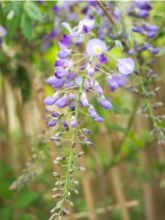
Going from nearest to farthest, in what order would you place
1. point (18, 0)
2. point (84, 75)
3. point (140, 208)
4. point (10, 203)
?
point (84, 75), point (18, 0), point (10, 203), point (140, 208)

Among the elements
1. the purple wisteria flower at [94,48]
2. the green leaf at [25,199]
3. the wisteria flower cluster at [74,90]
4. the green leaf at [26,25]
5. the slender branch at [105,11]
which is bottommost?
the green leaf at [25,199]

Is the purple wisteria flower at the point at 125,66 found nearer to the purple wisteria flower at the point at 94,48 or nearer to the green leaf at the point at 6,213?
the purple wisteria flower at the point at 94,48

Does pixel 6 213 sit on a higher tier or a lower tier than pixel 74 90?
lower

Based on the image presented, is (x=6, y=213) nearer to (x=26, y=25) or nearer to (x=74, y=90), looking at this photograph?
(x=26, y=25)

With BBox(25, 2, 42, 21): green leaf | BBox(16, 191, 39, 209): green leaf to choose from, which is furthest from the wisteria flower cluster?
BBox(16, 191, 39, 209): green leaf

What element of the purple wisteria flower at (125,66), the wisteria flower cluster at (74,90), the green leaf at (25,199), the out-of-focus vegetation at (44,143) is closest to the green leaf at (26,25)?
the out-of-focus vegetation at (44,143)

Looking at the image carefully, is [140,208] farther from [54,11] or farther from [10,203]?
[54,11]

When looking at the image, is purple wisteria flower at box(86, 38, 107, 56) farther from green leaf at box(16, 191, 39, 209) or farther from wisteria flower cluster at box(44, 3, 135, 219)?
green leaf at box(16, 191, 39, 209)

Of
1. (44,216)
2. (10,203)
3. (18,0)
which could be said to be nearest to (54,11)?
(18,0)

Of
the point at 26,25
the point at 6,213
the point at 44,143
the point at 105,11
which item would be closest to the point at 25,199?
the point at 6,213
